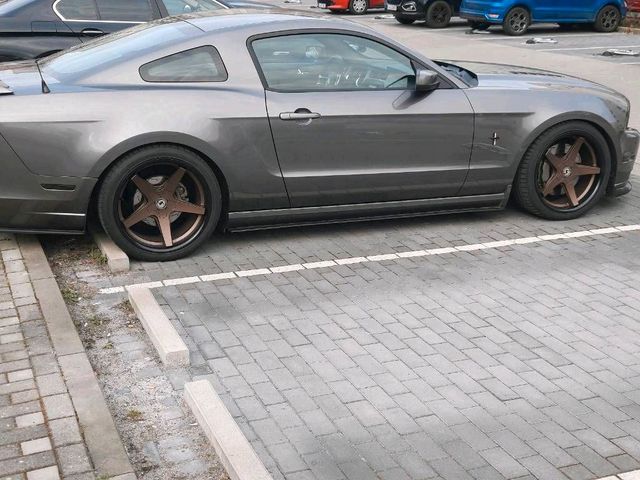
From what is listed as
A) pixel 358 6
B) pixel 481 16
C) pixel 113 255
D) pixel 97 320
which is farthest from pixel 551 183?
pixel 358 6

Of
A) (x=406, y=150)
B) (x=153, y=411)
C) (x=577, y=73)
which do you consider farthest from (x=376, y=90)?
(x=577, y=73)

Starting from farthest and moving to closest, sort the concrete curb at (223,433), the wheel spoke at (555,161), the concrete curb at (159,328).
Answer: the wheel spoke at (555,161)
the concrete curb at (159,328)
the concrete curb at (223,433)

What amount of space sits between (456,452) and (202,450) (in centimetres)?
110

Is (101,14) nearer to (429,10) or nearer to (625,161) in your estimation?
(625,161)

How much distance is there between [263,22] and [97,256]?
1.98 m

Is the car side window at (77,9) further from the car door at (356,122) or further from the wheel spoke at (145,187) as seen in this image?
the wheel spoke at (145,187)

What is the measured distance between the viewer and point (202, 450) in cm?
427

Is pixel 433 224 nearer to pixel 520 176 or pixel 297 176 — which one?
pixel 520 176

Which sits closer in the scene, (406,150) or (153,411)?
(153,411)

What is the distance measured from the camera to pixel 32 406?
4523 millimetres

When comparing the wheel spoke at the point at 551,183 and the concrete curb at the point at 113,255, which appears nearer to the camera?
the concrete curb at the point at 113,255

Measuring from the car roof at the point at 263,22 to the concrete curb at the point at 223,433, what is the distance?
3.00 meters

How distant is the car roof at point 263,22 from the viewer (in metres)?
6.80

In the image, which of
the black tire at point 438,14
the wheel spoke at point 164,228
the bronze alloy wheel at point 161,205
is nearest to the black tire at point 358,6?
the black tire at point 438,14
